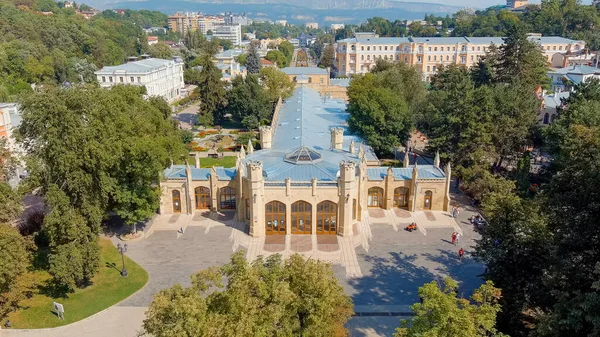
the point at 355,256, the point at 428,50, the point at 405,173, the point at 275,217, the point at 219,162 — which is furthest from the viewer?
the point at 428,50

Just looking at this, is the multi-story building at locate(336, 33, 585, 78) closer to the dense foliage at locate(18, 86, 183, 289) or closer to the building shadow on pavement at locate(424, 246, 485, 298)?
the building shadow on pavement at locate(424, 246, 485, 298)

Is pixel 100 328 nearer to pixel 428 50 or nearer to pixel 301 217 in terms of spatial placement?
pixel 301 217

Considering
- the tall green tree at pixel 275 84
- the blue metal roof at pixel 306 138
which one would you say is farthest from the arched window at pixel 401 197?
the tall green tree at pixel 275 84

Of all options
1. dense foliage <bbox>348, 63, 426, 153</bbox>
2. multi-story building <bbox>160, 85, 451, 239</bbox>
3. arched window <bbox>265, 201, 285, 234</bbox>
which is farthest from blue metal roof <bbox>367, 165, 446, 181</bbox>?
dense foliage <bbox>348, 63, 426, 153</bbox>

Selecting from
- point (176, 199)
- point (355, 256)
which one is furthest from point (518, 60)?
point (176, 199)

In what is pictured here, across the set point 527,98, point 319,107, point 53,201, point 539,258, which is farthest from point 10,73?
point 539,258

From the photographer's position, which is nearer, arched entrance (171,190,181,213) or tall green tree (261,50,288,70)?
arched entrance (171,190,181,213)

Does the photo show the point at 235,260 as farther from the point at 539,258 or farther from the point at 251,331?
the point at 539,258
